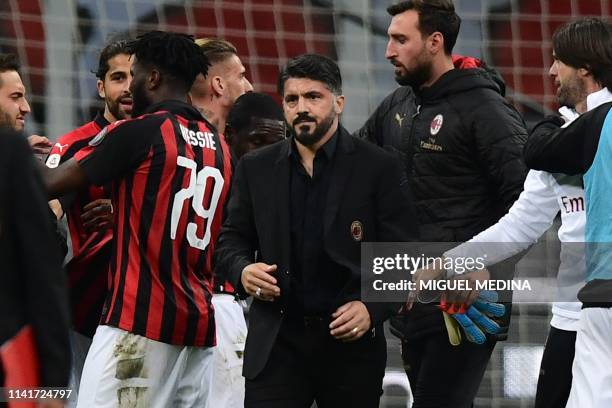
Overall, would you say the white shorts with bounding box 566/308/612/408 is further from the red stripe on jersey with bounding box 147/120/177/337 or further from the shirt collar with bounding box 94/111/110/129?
the shirt collar with bounding box 94/111/110/129

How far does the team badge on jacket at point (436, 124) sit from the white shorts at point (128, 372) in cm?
134

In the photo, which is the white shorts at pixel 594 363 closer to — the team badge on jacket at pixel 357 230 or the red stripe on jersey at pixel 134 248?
the team badge on jacket at pixel 357 230

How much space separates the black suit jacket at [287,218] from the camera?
181 inches

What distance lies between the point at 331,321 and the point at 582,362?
0.87 meters

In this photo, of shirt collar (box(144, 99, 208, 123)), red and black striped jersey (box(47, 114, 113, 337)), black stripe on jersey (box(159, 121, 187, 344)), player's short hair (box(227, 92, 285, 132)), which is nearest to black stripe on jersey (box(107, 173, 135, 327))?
black stripe on jersey (box(159, 121, 187, 344))

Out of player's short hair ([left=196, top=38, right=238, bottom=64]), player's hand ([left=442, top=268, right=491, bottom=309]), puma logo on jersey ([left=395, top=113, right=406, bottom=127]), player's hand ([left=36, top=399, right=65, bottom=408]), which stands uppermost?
player's short hair ([left=196, top=38, right=238, bottom=64])

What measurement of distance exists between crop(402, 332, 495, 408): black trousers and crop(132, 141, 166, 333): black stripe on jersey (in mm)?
1157

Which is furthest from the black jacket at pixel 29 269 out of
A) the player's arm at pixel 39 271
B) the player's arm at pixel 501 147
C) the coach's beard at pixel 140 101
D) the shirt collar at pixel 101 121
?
the shirt collar at pixel 101 121

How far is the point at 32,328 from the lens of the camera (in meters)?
2.82

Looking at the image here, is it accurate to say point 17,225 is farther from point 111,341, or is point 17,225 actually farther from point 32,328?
point 111,341

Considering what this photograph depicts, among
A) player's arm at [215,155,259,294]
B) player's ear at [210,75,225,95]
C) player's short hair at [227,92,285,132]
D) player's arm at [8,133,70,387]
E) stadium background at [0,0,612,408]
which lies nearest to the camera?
player's arm at [8,133,70,387]

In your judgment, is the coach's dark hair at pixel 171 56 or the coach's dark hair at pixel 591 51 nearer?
the coach's dark hair at pixel 591 51
